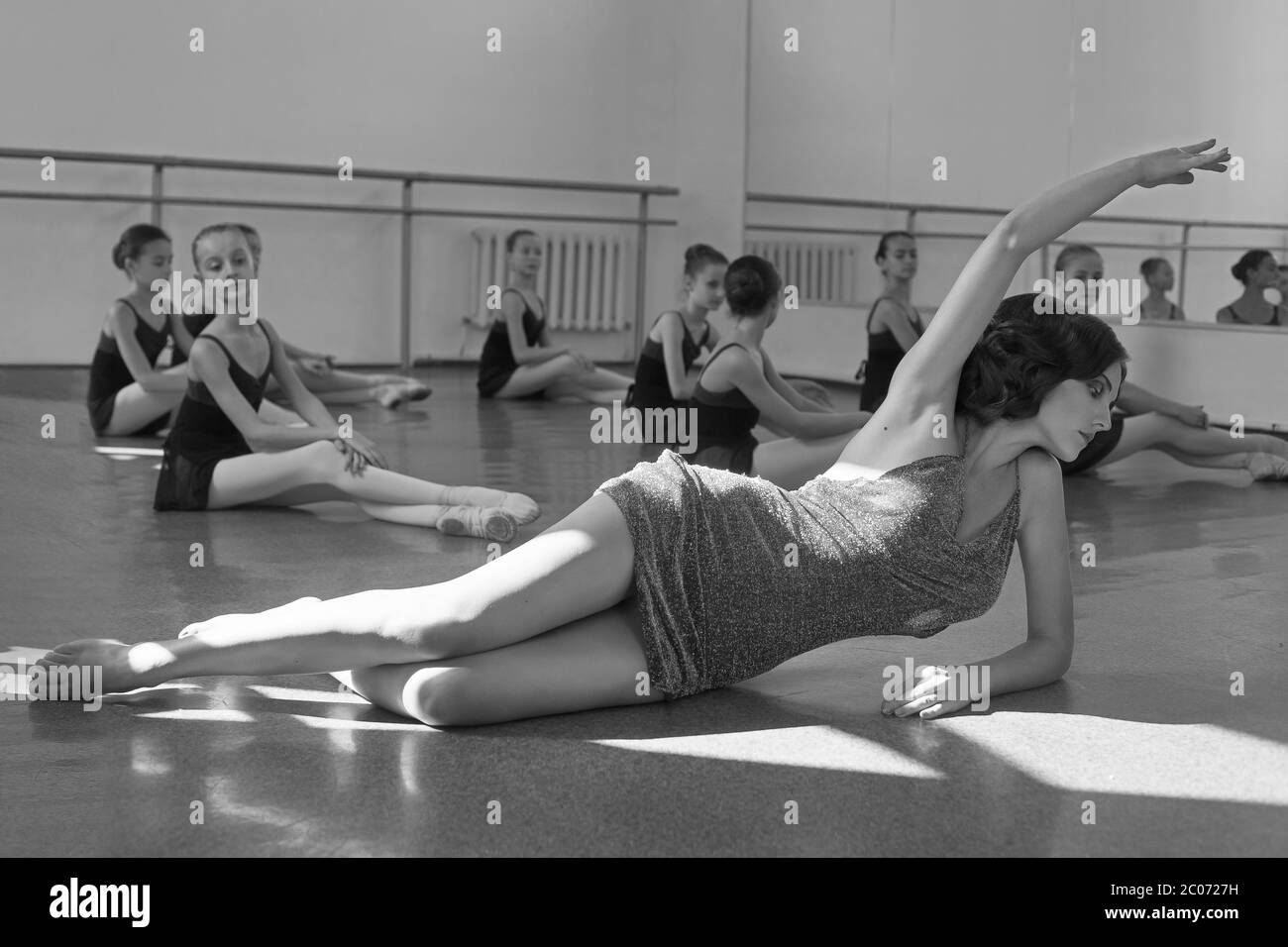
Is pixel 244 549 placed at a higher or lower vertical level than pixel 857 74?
lower

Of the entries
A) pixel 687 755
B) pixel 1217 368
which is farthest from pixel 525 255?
pixel 687 755

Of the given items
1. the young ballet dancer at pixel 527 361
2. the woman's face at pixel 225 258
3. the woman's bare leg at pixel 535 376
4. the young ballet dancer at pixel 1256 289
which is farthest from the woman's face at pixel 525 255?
the woman's face at pixel 225 258

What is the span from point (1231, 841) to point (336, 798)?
107 centimetres

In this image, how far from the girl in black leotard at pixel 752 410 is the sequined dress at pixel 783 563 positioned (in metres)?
2.09

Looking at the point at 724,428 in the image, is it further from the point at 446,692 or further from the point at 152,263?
the point at 446,692

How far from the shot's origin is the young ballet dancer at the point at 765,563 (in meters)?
2.07

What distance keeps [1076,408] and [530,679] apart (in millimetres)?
884

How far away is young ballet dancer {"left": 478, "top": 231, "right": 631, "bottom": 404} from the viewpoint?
23.5 feet

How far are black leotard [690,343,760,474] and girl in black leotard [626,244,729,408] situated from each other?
0.93 metres

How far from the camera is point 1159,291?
20.8 feet

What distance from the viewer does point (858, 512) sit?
2172mm

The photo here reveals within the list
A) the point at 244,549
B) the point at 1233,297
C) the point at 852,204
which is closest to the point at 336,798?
the point at 244,549

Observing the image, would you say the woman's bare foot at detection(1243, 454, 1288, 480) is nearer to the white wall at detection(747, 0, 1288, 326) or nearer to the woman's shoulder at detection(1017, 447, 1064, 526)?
the white wall at detection(747, 0, 1288, 326)
